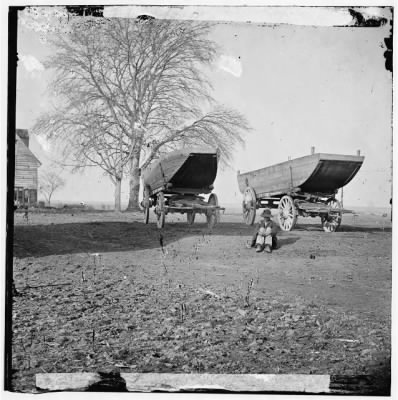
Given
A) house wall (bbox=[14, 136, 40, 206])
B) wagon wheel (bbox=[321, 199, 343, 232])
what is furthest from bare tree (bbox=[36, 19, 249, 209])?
wagon wheel (bbox=[321, 199, 343, 232])

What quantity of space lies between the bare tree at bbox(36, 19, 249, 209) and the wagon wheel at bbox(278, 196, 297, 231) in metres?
1.11

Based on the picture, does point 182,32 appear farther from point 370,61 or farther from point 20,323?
point 20,323

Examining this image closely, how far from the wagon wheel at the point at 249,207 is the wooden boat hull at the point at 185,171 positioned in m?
0.38

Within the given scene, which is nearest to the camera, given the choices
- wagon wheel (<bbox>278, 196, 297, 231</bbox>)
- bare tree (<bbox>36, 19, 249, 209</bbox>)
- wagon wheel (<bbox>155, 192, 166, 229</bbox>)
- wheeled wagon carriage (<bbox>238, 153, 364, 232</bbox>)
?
bare tree (<bbox>36, 19, 249, 209</bbox>)

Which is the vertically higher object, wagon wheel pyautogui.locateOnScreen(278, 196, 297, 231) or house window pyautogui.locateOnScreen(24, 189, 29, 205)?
house window pyautogui.locateOnScreen(24, 189, 29, 205)

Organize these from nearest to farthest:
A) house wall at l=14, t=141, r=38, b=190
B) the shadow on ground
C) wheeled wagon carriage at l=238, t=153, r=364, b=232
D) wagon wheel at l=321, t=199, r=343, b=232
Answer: house wall at l=14, t=141, r=38, b=190 → the shadow on ground → wheeled wagon carriage at l=238, t=153, r=364, b=232 → wagon wheel at l=321, t=199, r=343, b=232

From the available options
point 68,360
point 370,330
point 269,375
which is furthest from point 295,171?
point 68,360

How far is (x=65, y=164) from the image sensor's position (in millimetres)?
4508

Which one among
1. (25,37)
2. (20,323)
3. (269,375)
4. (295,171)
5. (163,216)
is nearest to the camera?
(269,375)

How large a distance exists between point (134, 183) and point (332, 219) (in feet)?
7.72

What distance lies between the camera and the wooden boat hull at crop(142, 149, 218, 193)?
4543 mm

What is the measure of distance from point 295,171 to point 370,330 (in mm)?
1960

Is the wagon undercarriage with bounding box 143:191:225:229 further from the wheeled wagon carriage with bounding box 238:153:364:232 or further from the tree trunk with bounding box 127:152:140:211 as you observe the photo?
the wheeled wagon carriage with bounding box 238:153:364:232

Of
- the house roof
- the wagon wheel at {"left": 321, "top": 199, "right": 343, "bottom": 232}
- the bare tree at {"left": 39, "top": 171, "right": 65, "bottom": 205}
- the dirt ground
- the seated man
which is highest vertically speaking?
the house roof
